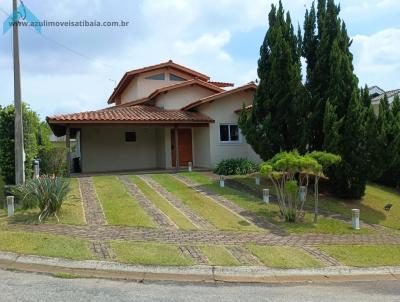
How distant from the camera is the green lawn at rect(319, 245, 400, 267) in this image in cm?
854

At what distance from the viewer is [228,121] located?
2200cm

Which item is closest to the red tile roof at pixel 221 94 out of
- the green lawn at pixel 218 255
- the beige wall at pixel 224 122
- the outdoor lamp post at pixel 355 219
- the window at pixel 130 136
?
the beige wall at pixel 224 122

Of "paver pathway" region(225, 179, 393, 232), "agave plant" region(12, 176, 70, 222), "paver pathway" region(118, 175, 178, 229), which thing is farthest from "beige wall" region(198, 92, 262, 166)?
"agave plant" region(12, 176, 70, 222)

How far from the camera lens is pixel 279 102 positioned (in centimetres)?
1667

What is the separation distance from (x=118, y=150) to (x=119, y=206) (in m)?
11.0

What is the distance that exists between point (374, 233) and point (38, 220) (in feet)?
26.8

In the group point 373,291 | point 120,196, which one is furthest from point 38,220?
point 373,291

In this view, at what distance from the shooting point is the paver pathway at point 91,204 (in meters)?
10.7

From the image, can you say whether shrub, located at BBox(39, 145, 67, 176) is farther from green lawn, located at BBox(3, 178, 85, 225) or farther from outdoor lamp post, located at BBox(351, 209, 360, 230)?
outdoor lamp post, located at BBox(351, 209, 360, 230)

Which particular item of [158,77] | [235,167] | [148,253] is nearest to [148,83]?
[158,77]

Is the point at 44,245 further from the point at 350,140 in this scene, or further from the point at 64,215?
the point at 350,140

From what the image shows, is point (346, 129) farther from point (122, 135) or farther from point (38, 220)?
point (122, 135)

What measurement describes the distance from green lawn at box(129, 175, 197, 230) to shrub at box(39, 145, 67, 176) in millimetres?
3458

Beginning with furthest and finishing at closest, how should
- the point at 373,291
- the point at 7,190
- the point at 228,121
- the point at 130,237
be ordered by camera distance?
1. the point at 228,121
2. the point at 7,190
3. the point at 130,237
4. the point at 373,291
